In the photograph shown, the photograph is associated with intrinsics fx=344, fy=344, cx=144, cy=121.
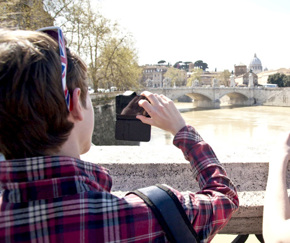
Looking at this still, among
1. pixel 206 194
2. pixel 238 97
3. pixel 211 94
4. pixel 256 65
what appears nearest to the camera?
pixel 206 194

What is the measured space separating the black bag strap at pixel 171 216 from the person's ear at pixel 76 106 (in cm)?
19

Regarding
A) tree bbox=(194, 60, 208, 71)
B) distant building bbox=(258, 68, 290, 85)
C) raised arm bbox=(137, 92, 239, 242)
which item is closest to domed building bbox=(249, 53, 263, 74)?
tree bbox=(194, 60, 208, 71)

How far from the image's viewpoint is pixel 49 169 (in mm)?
539

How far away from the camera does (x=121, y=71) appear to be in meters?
17.6

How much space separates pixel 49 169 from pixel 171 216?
212 millimetres

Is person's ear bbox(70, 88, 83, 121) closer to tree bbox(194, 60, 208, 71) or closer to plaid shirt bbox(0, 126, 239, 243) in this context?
plaid shirt bbox(0, 126, 239, 243)

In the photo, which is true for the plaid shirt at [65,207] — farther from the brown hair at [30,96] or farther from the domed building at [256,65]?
the domed building at [256,65]

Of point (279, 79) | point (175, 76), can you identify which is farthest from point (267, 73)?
point (175, 76)

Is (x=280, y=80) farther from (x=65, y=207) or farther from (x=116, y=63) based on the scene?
(x=65, y=207)

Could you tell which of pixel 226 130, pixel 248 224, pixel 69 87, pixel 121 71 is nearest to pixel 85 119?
pixel 69 87

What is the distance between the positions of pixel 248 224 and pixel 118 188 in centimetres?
42

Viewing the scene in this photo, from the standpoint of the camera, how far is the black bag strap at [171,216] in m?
0.56

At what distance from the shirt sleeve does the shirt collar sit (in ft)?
0.59

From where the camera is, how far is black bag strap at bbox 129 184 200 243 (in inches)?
22.2
